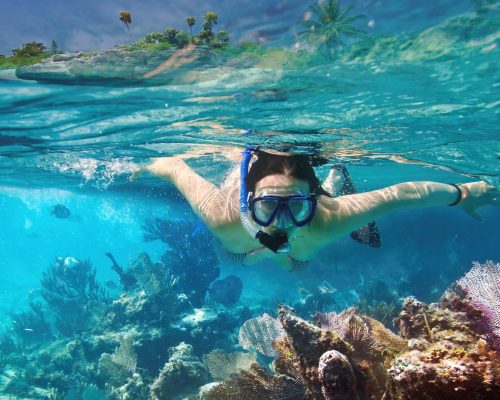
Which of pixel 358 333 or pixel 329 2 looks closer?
pixel 358 333

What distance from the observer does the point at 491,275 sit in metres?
4.22

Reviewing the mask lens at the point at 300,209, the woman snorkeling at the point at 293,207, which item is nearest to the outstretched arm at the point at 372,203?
the woman snorkeling at the point at 293,207

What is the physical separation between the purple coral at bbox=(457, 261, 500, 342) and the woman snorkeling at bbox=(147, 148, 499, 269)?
1738mm

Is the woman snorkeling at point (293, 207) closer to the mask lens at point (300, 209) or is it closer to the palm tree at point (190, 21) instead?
the mask lens at point (300, 209)

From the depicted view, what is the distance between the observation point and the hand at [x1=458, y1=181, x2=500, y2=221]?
704cm

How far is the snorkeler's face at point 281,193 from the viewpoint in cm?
458

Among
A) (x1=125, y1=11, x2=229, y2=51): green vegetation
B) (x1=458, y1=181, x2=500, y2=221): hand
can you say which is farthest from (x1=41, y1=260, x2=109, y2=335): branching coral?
(x1=458, y1=181, x2=500, y2=221): hand

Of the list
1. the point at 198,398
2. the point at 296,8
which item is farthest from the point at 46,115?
the point at 198,398

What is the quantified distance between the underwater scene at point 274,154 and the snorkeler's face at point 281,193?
0.03m

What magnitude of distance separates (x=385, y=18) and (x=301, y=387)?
5.43m

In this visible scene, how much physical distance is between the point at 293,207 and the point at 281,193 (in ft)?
0.86

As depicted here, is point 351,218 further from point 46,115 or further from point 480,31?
point 46,115

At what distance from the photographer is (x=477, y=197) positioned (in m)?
7.14

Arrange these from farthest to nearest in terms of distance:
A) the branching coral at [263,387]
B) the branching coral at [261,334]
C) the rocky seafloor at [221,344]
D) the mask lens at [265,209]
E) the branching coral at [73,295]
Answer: the branching coral at [73,295] → the branching coral at [261,334] → the mask lens at [265,209] → the branching coral at [263,387] → the rocky seafloor at [221,344]
